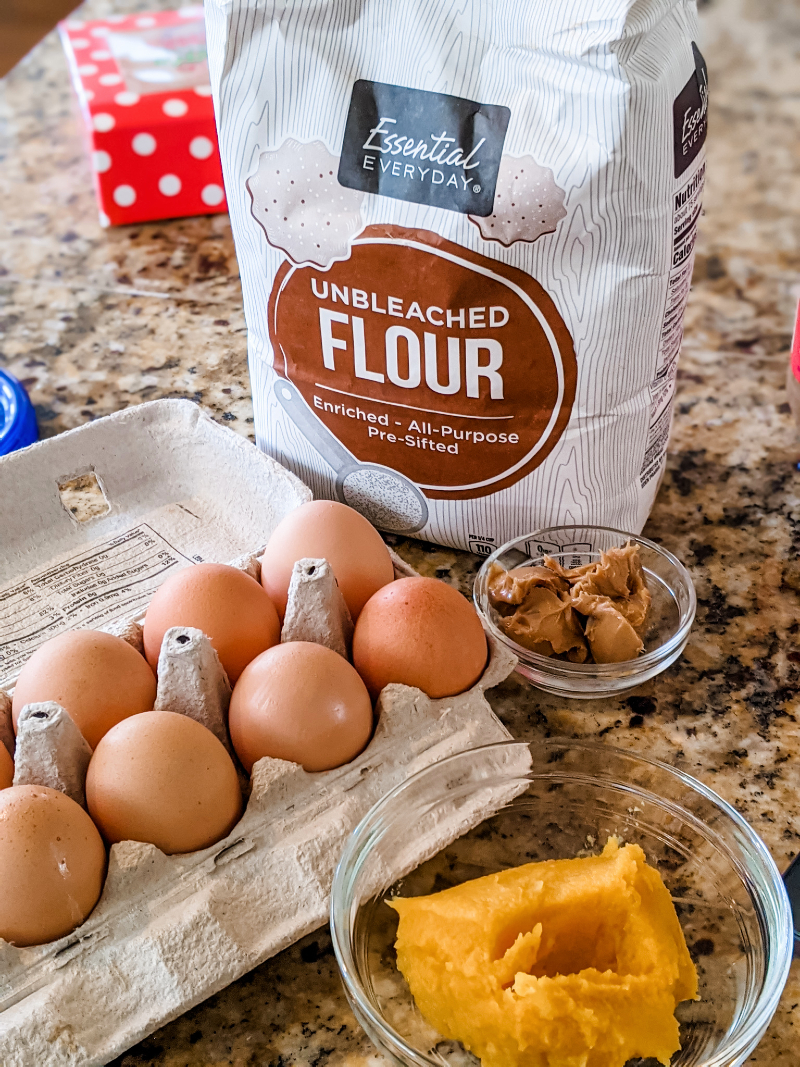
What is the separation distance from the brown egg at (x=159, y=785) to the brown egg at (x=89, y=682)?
0.13ft

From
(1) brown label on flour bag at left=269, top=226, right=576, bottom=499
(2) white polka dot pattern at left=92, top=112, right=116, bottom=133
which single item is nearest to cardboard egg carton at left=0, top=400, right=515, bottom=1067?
(1) brown label on flour bag at left=269, top=226, right=576, bottom=499

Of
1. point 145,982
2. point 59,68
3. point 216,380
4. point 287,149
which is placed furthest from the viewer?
point 59,68

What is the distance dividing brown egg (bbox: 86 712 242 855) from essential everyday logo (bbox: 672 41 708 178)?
58cm

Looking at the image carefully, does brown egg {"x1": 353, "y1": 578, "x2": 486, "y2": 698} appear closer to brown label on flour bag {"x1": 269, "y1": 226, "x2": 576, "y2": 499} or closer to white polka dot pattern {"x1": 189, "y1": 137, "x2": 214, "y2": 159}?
brown label on flour bag {"x1": 269, "y1": 226, "x2": 576, "y2": 499}

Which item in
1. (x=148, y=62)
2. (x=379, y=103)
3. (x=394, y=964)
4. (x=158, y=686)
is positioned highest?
(x=379, y=103)

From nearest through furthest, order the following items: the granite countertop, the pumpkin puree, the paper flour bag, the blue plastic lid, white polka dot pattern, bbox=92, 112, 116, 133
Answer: the pumpkin puree < the granite countertop < the paper flour bag < the blue plastic lid < white polka dot pattern, bbox=92, 112, 116, 133

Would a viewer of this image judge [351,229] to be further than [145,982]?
Yes

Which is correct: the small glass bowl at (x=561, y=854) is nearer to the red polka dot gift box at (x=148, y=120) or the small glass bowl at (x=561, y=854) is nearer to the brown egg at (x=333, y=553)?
the brown egg at (x=333, y=553)

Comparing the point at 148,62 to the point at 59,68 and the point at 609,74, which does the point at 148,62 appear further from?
the point at 609,74

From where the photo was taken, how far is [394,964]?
652mm

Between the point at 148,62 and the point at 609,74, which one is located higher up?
the point at 609,74

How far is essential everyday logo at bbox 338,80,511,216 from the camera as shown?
81cm

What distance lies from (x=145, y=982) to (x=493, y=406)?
0.53 metres

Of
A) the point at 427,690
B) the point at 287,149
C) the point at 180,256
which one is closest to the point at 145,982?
A: the point at 427,690
